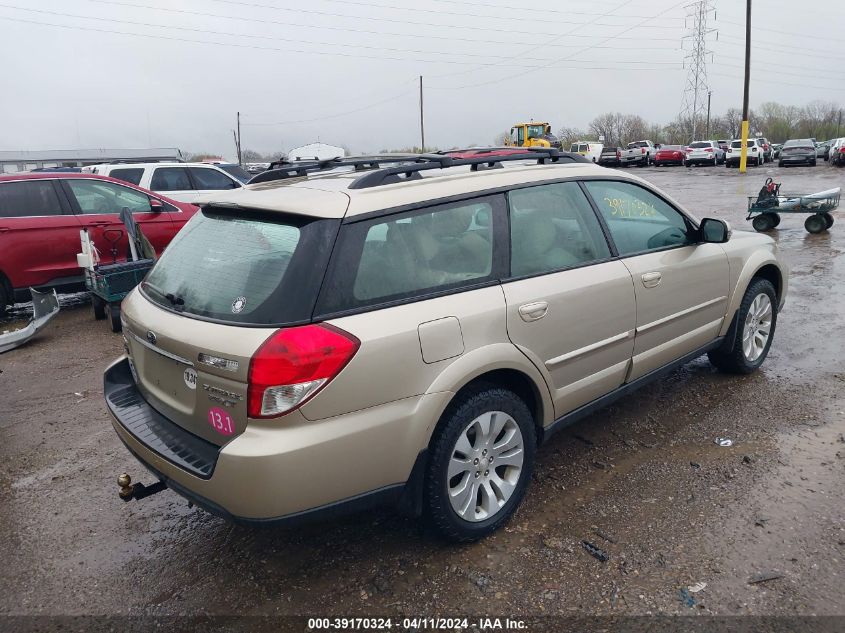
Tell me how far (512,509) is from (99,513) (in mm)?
2147

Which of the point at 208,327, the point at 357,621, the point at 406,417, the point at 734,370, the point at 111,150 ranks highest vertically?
the point at 111,150

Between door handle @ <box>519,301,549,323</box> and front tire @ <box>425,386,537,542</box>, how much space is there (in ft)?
1.18

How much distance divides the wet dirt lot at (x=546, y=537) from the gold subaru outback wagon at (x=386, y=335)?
12.2 inches

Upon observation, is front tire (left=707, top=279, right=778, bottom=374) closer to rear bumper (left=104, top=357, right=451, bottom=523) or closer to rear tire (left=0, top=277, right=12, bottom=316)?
rear bumper (left=104, top=357, right=451, bottom=523)

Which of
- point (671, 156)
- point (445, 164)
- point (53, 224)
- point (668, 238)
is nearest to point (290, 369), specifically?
point (445, 164)

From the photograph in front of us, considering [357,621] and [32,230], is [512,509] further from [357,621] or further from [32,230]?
[32,230]

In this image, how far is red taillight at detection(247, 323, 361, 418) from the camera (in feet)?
7.63

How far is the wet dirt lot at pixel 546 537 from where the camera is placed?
2.63 metres

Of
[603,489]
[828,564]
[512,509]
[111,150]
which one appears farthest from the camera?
[111,150]

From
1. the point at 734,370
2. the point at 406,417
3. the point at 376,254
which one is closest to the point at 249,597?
the point at 406,417

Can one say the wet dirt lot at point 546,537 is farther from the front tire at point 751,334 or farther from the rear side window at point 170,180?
the rear side window at point 170,180

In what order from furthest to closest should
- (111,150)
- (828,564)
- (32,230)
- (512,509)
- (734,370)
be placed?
(111,150), (32,230), (734,370), (512,509), (828,564)

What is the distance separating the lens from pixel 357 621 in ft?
8.32

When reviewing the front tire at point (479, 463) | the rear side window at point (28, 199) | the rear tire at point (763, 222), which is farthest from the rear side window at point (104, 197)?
the rear tire at point (763, 222)
